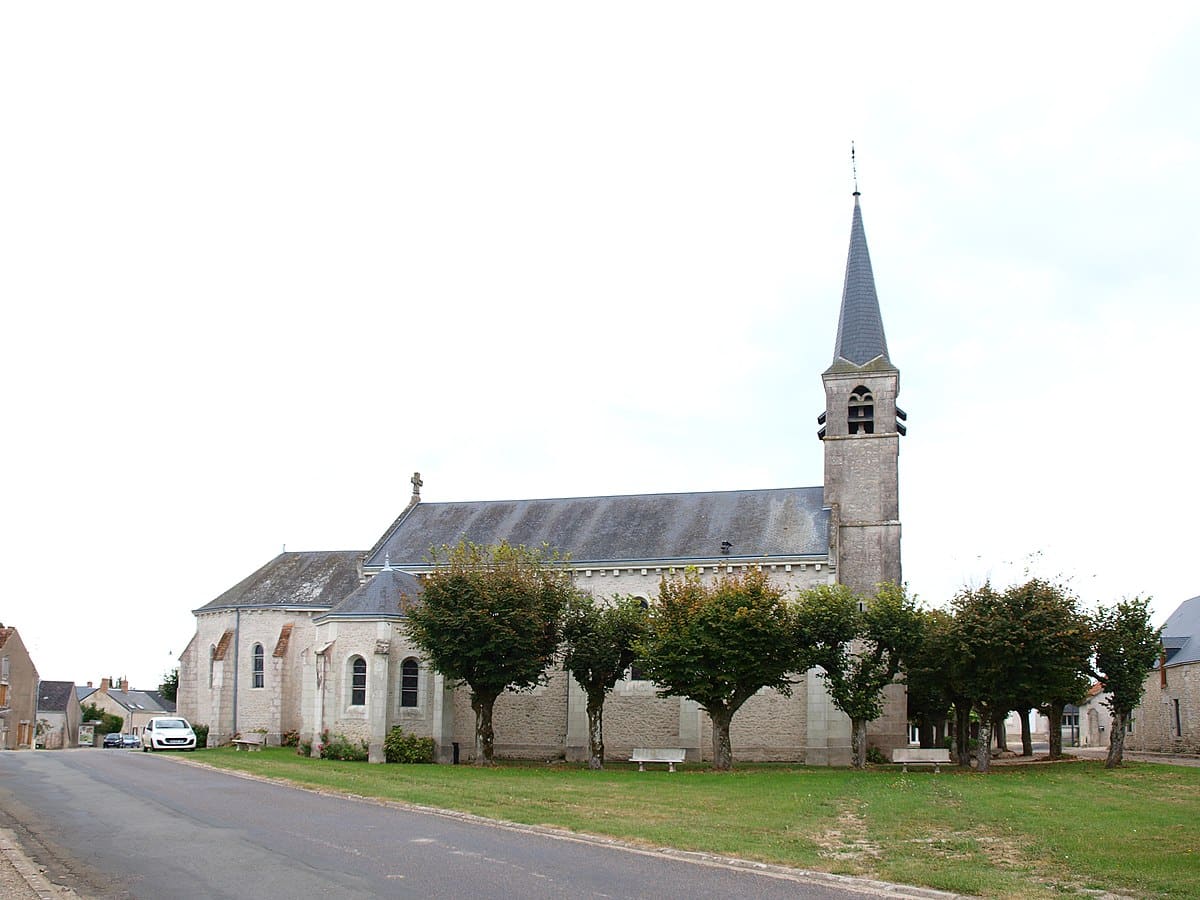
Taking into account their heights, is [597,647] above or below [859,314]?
below

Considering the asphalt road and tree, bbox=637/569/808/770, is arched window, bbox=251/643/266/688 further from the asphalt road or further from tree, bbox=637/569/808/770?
the asphalt road

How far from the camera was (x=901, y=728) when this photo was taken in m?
42.5

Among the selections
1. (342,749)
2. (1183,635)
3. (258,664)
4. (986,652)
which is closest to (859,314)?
(986,652)

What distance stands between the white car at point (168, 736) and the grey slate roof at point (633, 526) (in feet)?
35.0

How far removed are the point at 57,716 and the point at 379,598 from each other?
56.4m

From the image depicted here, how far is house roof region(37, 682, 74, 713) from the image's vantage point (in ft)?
277

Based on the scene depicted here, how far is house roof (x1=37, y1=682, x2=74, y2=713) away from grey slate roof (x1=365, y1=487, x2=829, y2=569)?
161 feet

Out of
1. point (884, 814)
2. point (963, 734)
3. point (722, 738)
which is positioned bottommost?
point (963, 734)

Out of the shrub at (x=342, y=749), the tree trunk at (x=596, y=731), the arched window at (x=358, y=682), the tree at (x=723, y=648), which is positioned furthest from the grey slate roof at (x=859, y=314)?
the shrub at (x=342, y=749)

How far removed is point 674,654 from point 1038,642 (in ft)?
39.4

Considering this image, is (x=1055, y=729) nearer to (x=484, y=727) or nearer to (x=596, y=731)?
(x=596, y=731)

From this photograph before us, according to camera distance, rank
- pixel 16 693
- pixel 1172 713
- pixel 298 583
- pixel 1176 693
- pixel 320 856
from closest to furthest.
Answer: pixel 320 856
pixel 1176 693
pixel 1172 713
pixel 298 583
pixel 16 693

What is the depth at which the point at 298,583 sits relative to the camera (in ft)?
175

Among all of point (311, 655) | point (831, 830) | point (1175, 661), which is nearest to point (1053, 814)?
point (831, 830)
